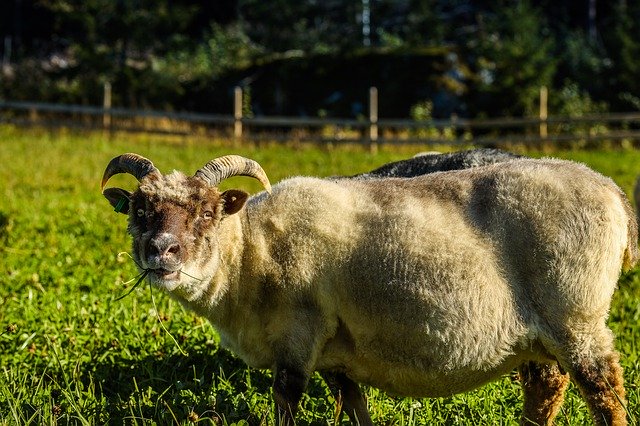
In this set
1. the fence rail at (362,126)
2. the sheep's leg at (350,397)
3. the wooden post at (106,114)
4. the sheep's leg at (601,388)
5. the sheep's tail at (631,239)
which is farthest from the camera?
the wooden post at (106,114)

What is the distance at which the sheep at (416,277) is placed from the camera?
468cm

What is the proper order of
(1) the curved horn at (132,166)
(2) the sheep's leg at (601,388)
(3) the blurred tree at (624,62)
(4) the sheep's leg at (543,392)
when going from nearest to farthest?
(2) the sheep's leg at (601,388) → (1) the curved horn at (132,166) → (4) the sheep's leg at (543,392) → (3) the blurred tree at (624,62)

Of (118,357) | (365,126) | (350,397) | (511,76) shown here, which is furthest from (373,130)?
(350,397)

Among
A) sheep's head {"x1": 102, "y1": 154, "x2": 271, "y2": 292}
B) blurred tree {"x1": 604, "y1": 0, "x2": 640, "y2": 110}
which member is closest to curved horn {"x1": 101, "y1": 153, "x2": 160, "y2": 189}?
sheep's head {"x1": 102, "y1": 154, "x2": 271, "y2": 292}

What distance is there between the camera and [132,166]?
5.15 metres

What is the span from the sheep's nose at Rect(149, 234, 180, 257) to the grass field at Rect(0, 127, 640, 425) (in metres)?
0.81

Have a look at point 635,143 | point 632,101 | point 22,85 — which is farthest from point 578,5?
point 22,85

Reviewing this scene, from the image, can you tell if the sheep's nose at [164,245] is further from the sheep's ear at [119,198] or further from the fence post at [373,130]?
the fence post at [373,130]

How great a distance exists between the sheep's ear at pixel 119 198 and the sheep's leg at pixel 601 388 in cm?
272

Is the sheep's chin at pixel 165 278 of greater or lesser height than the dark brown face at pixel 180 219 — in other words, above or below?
below

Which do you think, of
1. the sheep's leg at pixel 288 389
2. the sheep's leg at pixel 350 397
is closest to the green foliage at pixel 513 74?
the sheep's leg at pixel 350 397

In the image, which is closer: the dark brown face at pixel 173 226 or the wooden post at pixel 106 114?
the dark brown face at pixel 173 226

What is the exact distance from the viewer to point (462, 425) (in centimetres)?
503

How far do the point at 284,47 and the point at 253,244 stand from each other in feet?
105
